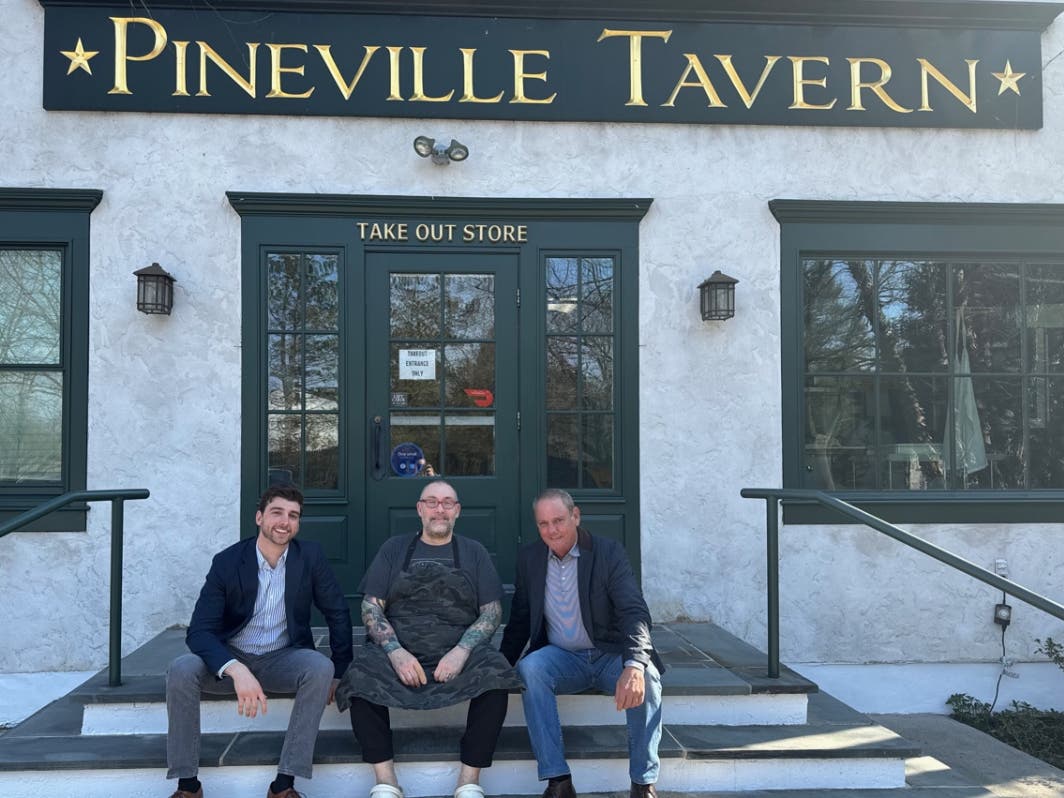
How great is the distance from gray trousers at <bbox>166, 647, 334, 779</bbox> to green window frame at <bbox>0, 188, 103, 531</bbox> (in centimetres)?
219

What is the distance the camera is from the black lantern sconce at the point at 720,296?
17.0 feet

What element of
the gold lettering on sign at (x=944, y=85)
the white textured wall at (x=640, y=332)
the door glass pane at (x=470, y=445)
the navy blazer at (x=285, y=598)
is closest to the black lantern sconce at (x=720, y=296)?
the white textured wall at (x=640, y=332)

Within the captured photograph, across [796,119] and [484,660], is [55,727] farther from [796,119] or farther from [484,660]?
[796,119]

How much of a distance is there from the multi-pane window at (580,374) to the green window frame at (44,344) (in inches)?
112

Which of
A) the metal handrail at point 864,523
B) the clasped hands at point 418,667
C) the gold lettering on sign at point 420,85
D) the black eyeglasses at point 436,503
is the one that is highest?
the gold lettering on sign at point 420,85

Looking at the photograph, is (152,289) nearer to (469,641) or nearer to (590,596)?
(469,641)

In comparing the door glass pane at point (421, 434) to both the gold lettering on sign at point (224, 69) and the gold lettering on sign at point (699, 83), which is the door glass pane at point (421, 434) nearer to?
the gold lettering on sign at point (224, 69)

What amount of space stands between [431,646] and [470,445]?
5.97 ft

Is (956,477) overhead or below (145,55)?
below

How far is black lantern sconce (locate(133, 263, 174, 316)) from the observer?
16.1 feet

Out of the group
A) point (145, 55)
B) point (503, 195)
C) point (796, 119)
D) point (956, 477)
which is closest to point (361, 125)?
point (503, 195)

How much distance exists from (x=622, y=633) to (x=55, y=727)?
264 centimetres

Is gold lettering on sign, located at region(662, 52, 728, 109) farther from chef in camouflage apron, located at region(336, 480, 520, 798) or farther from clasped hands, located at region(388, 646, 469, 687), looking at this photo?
clasped hands, located at region(388, 646, 469, 687)

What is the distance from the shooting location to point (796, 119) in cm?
544
